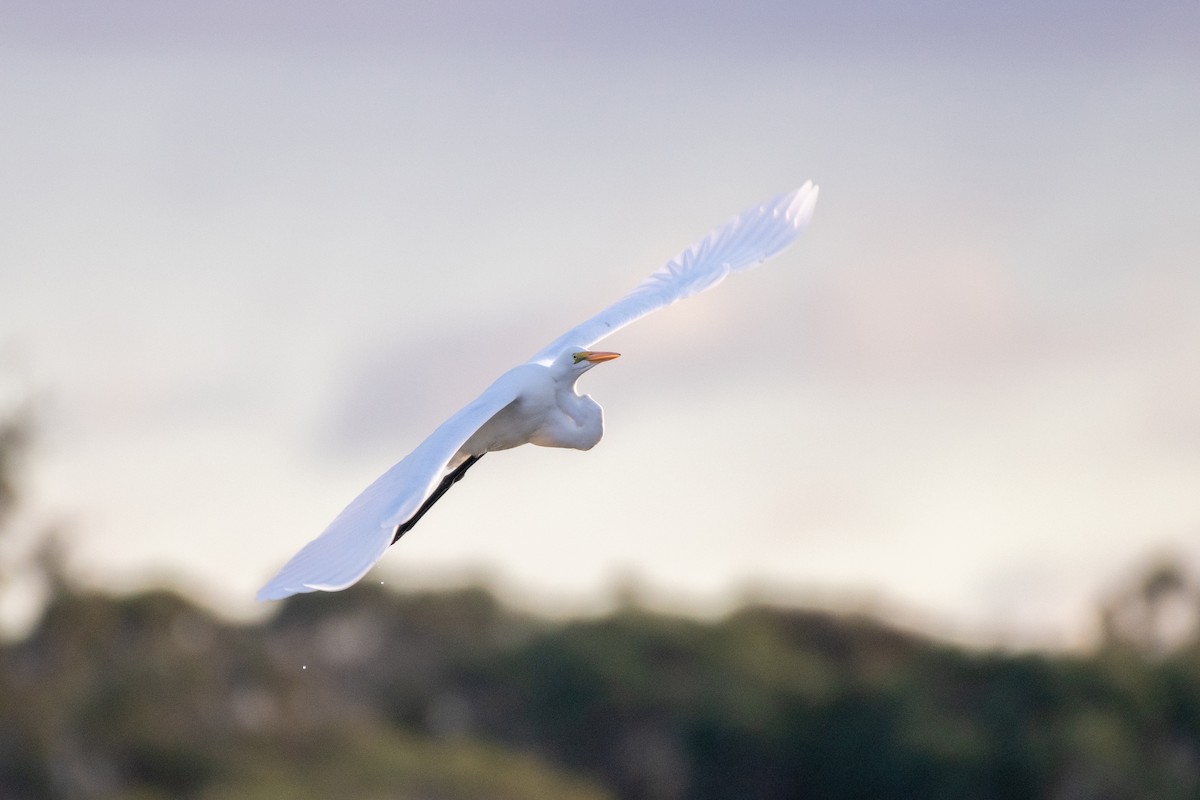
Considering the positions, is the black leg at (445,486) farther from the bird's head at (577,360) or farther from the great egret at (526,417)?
the bird's head at (577,360)

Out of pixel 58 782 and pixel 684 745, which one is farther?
pixel 684 745

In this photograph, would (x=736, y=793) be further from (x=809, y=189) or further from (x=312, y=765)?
(x=809, y=189)

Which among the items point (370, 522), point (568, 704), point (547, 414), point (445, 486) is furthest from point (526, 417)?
point (568, 704)

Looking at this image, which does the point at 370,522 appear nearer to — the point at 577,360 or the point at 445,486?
the point at 577,360

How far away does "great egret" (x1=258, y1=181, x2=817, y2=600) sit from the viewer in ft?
16.4

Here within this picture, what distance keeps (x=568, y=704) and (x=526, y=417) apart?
19967mm

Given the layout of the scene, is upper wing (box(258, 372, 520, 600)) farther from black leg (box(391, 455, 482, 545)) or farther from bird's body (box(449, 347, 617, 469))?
black leg (box(391, 455, 482, 545))

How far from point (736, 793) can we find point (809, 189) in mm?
18745

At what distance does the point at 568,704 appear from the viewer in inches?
1027

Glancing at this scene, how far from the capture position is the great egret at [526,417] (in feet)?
16.4

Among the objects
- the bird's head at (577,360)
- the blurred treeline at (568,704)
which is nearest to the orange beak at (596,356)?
the bird's head at (577,360)

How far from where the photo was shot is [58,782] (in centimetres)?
2123

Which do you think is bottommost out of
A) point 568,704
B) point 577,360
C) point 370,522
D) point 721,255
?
point 370,522

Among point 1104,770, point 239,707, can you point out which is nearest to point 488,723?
point 239,707
